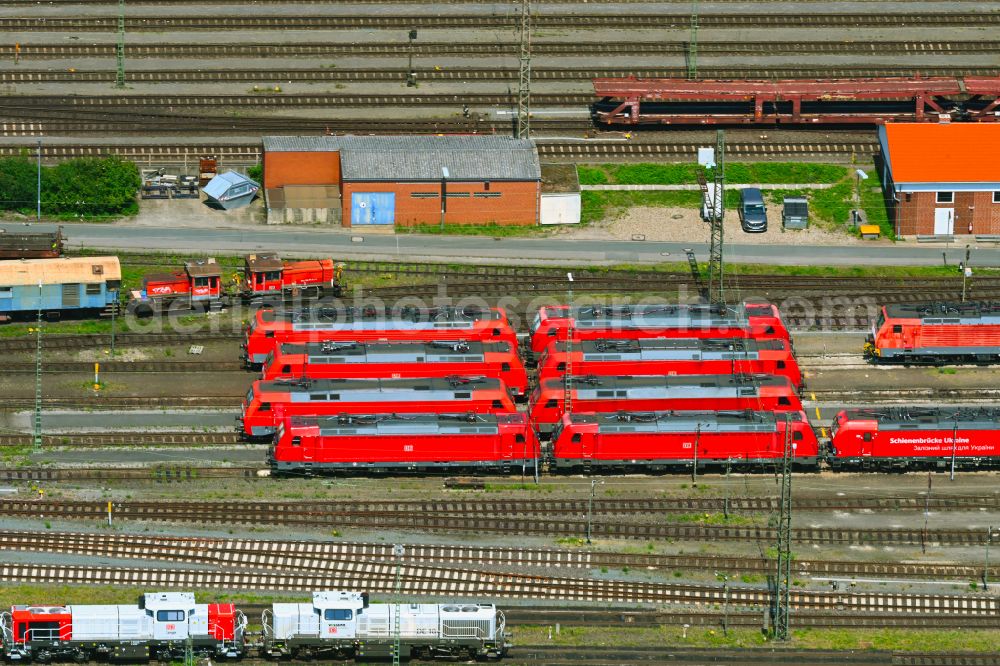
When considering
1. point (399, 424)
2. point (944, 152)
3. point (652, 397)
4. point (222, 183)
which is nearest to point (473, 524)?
point (399, 424)

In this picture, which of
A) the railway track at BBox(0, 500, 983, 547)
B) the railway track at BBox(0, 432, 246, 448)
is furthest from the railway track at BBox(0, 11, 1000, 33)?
the railway track at BBox(0, 500, 983, 547)

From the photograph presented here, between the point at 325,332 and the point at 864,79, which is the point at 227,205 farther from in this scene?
the point at 864,79

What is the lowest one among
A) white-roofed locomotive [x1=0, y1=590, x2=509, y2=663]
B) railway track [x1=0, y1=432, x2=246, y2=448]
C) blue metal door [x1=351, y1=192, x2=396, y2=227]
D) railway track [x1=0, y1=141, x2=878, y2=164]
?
white-roofed locomotive [x1=0, y1=590, x2=509, y2=663]

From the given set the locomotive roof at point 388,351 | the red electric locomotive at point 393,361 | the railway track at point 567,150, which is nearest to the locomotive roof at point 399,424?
the red electric locomotive at point 393,361

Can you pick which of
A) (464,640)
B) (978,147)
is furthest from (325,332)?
(978,147)

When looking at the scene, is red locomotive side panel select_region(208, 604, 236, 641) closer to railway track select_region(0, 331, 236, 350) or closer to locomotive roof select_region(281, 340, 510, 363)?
locomotive roof select_region(281, 340, 510, 363)

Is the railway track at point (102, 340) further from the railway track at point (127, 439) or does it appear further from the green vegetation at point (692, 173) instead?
the green vegetation at point (692, 173)

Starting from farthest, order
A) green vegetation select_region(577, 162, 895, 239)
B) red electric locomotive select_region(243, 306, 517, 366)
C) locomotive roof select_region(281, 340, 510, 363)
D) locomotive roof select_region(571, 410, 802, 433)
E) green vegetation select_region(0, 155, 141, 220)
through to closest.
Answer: green vegetation select_region(577, 162, 895, 239), green vegetation select_region(0, 155, 141, 220), red electric locomotive select_region(243, 306, 517, 366), locomotive roof select_region(281, 340, 510, 363), locomotive roof select_region(571, 410, 802, 433)
